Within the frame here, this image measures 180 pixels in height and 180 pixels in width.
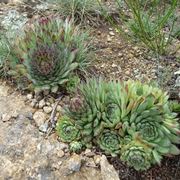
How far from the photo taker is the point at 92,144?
2.95 meters

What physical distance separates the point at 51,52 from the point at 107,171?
0.96m

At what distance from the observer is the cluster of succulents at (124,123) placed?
2.76m

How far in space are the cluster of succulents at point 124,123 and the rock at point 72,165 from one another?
0.25ft

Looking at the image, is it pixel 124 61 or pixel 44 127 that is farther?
pixel 124 61

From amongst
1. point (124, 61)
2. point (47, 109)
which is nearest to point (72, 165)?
point (47, 109)

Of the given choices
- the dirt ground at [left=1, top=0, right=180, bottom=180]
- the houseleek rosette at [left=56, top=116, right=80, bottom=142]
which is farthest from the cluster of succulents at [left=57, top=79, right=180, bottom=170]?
the dirt ground at [left=1, top=0, right=180, bottom=180]

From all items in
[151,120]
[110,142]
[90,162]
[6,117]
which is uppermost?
[151,120]

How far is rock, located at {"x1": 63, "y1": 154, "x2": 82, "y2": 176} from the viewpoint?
2.83 meters

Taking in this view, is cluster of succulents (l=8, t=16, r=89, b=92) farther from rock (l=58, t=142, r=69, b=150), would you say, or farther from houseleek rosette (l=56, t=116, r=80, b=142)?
rock (l=58, t=142, r=69, b=150)

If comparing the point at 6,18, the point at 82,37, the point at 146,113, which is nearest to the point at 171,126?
the point at 146,113

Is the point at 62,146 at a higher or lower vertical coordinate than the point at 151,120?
lower

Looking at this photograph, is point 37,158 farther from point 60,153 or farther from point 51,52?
point 51,52

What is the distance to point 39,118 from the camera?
10.2 ft

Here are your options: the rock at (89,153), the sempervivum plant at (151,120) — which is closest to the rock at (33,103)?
the rock at (89,153)
